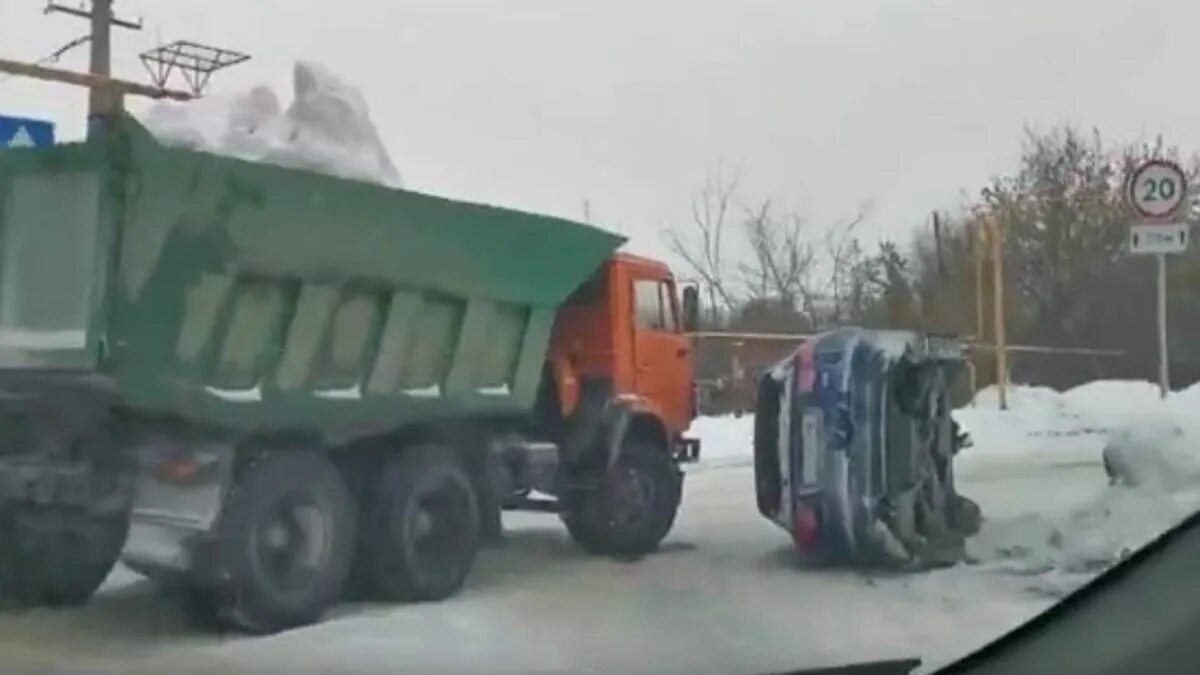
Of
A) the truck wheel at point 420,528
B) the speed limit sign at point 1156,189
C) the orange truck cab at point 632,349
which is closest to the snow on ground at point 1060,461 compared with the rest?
the orange truck cab at point 632,349

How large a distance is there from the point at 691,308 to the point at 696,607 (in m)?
0.59

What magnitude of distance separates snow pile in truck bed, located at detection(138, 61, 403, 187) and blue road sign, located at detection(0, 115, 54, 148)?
0.54ft

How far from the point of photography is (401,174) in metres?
2.98

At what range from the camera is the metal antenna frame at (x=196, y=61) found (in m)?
2.77

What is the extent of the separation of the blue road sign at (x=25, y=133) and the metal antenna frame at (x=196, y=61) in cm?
20

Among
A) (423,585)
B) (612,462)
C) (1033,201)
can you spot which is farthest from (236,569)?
(1033,201)

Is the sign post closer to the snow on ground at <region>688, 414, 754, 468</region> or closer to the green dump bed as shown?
the snow on ground at <region>688, 414, 754, 468</region>

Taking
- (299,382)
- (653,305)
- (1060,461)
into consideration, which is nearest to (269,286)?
(299,382)

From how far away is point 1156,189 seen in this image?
10.5 feet

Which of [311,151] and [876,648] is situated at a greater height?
[311,151]

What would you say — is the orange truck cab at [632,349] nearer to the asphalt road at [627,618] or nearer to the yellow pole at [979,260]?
the asphalt road at [627,618]

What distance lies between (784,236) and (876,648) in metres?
0.81

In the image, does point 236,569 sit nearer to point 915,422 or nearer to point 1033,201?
point 915,422

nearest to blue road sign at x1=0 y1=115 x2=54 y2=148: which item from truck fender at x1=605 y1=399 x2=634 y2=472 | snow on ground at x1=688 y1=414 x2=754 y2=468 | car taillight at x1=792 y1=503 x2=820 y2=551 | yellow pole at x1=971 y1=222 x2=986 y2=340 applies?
truck fender at x1=605 y1=399 x2=634 y2=472
